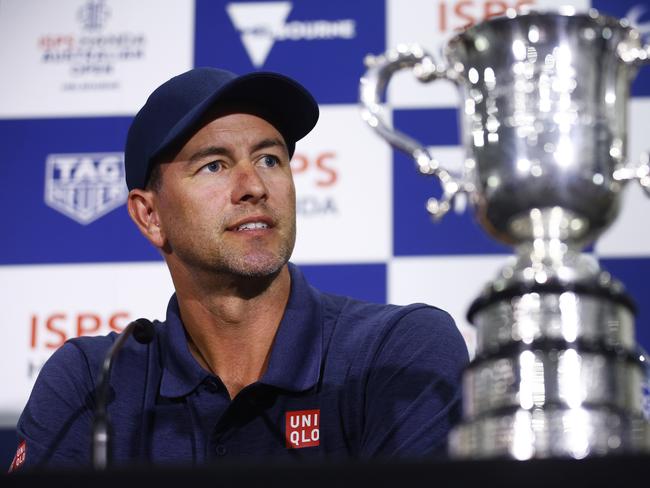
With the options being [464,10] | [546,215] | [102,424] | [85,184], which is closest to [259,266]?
[102,424]

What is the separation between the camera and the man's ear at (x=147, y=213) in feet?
6.50

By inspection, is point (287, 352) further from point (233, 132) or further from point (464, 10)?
point (464, 10)

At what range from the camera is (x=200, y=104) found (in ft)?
5.72

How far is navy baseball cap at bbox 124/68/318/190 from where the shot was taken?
1.77m

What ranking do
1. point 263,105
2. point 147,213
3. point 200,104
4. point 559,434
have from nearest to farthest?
point 559,434 < point 200,104 < point 263,105 < point 147,213

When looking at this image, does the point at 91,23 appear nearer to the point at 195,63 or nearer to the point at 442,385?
the point at 195,63

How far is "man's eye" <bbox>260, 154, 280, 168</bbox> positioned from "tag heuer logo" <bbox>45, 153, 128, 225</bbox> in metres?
0.87

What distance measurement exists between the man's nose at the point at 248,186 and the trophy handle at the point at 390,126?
67 centimetres

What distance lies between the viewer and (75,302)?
2596 mm

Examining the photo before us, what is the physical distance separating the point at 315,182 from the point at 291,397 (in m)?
0.96

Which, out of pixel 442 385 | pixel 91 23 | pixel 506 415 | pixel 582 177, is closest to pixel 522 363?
pixel 506 415

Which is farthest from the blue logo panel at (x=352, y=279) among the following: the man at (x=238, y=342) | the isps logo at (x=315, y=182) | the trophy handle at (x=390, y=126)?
the trophy handle at (x=390, y=126)

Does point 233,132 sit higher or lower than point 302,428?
higher

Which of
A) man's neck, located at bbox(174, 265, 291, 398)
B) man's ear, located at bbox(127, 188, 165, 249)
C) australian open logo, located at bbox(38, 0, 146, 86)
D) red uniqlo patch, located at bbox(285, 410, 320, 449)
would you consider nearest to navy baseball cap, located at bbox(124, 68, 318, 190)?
man's ear, located at bbox(127, 188, 165, 249)
